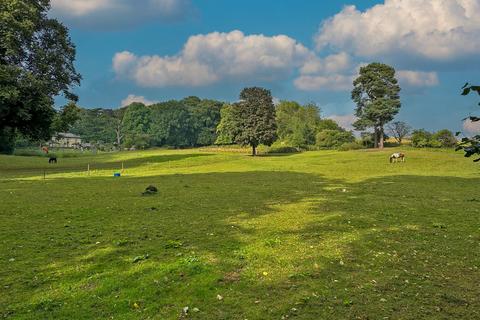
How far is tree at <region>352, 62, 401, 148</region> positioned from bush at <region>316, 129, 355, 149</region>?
30.6 feet

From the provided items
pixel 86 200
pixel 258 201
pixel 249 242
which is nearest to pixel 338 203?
pixel 258 201

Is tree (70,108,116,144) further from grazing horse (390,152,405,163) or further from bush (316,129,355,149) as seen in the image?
grazing horse (390,152,405,163)

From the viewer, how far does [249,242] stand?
33.7 ft

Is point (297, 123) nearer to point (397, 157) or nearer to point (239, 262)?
point (397, 157)

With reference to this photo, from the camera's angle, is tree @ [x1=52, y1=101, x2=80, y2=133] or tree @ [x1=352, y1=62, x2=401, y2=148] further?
tree @ [x1=352, y1=62, x2=401, y2=148]

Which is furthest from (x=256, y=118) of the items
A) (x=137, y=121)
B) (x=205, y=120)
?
(x=137, y=121)

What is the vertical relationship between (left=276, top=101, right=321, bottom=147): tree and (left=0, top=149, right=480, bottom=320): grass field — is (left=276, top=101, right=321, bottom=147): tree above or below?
above

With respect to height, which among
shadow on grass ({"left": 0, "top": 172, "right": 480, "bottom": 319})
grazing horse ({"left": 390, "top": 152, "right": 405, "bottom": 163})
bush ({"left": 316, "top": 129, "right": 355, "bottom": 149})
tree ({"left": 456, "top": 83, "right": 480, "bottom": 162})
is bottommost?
shadow on grass ({"left": 0, "top": 172, "right": 480, "bottom": 319})

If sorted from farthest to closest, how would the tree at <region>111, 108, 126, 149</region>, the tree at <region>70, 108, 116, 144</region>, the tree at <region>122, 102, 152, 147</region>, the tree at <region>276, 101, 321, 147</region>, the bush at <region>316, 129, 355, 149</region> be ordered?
the tree at <region>70, 108, 116, 144</region>
the tree at <region>111, 108, 126, 149</region>
the tree at <region>122, 102, 152, 147</region>
the tree at <region>276, 101, 321, 147</region>
the bush at <region>316, 129, 355, 149</region>

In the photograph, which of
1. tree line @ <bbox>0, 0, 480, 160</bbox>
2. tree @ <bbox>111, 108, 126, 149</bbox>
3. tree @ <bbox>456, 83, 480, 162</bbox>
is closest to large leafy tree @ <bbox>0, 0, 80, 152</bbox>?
A: tree line @ <bbox>0, 0, 480, 160</bbox>

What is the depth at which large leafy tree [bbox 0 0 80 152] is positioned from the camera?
36812 millimetres

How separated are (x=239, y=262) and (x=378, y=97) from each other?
88.7m

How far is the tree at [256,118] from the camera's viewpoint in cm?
7931

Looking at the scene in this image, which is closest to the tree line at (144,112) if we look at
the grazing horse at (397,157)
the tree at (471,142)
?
the tree at (471,142)
